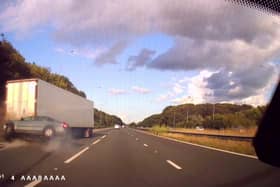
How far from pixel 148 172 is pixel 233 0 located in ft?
20.5

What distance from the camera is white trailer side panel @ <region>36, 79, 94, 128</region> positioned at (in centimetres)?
2436

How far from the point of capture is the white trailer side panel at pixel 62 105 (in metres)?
24.4

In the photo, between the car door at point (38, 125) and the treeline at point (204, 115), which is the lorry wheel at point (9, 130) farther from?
the treeline at point (204, 115)

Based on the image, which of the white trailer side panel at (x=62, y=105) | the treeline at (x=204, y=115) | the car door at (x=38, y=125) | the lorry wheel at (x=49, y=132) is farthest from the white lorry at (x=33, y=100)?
the treeline at (x=204, y=115)

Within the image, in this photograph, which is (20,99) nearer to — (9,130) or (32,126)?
(32,126)

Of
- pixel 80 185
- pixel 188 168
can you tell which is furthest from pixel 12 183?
pixel 188 168

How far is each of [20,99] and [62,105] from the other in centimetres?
525

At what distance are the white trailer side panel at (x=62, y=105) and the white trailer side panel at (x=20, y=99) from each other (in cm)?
43

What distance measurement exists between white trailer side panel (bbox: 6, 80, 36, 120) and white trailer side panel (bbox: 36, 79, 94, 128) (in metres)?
0.43

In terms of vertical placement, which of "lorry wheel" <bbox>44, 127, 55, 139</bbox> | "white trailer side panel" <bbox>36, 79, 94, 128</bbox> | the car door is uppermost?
"white trailer side panel" <bbox>36, 79, 94, 128</bbox>

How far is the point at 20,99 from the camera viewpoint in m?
24.2

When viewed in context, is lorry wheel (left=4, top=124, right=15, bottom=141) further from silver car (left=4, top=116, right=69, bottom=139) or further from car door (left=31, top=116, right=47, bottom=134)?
car door (left=31, top=116, right=47, bottom=134)

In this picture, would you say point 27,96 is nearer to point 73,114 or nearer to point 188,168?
point 73,114

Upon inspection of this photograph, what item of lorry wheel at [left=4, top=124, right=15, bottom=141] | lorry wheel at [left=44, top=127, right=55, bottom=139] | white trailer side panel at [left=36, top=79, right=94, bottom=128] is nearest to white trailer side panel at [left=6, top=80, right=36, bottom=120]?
white trailer side panel at [left=36, top=79, right=94, bottom=128]
